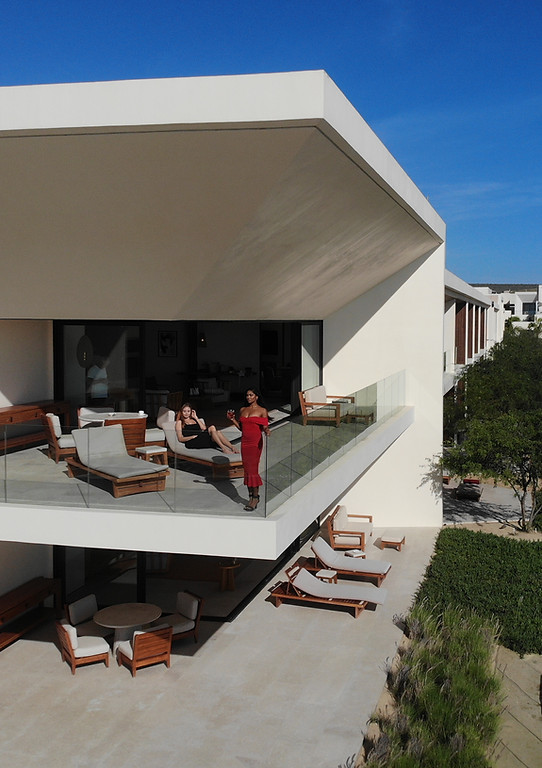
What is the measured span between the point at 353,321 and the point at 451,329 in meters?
10.2

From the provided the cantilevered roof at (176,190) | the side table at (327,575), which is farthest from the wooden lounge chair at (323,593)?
the cantilevered roof at (176,190)

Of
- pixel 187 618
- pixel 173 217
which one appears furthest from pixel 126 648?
pixel 173 217

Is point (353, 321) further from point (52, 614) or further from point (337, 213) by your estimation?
point (52, 614)

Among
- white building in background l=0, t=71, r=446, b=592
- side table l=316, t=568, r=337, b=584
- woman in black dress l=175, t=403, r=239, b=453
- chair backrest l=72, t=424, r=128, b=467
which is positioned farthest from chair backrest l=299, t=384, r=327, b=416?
chair backrest l=72, t=424, r=128, b=467

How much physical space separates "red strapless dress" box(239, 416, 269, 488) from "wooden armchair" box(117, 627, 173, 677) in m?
3.45

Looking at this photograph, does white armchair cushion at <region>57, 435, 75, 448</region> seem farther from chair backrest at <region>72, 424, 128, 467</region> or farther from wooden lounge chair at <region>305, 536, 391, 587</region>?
wooden lounge chair at <region>305, 536, 391, 587</region>

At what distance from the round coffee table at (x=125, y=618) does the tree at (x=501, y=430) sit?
368 inches

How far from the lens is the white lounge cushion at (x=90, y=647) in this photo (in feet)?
36.6

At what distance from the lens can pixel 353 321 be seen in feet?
65.2

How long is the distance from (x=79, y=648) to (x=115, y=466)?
355 cm

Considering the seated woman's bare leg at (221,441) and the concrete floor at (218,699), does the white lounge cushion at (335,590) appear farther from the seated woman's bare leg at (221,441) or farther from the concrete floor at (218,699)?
the seated woman's bare leg at (221,441)

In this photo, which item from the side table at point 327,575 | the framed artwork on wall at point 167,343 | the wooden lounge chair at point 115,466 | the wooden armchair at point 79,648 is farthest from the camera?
the framed artwork on wall at point 167,343

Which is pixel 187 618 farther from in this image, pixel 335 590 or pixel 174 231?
pixel 174 231

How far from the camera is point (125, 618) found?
1162cm
